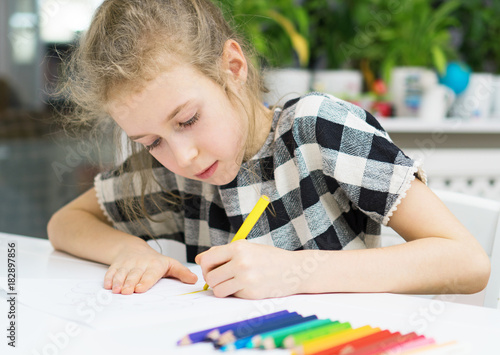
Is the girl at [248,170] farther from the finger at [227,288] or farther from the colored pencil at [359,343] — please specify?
the colored pencil at [359,343]

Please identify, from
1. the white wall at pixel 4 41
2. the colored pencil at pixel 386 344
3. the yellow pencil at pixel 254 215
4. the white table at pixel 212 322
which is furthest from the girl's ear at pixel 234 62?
the white wall at pixel 4 41

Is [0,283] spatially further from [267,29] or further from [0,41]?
[0,41]

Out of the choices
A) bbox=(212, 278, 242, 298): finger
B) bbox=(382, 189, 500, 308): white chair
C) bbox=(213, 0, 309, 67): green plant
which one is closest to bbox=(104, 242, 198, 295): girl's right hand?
bbox=(212, 278, 242, 298): finger

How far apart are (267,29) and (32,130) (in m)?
1.07

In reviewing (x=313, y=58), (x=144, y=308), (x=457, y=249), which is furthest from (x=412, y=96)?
(x=144, y=308)

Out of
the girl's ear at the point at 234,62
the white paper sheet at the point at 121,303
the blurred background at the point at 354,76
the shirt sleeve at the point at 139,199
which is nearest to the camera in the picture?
the white paper sheet at the point at 121,303

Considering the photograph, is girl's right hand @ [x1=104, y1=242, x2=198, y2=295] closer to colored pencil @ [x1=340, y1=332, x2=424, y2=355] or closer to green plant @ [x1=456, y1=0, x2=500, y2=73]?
colored pencil @ [x1=340, y1=332, x2=424, y2=355]

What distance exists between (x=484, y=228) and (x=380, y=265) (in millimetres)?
278

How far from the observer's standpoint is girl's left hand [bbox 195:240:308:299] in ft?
1.90

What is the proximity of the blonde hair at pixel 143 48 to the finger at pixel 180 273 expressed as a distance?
22cm

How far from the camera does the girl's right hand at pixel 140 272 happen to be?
652 millimetres

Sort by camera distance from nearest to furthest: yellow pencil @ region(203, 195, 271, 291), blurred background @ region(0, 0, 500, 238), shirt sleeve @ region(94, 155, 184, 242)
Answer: yellow pencil @ region(203, 195, 271, 291) → shirt sleeve @ region(94, 155, 184, 242) → blurred background @ region(0, 0, 500, 238)

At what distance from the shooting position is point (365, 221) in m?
0.82

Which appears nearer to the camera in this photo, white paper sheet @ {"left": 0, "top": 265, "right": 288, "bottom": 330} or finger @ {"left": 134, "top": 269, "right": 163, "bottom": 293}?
white paper sheet @ {"left": 0, "top": 265, "right": 288, "bottom": 330}
